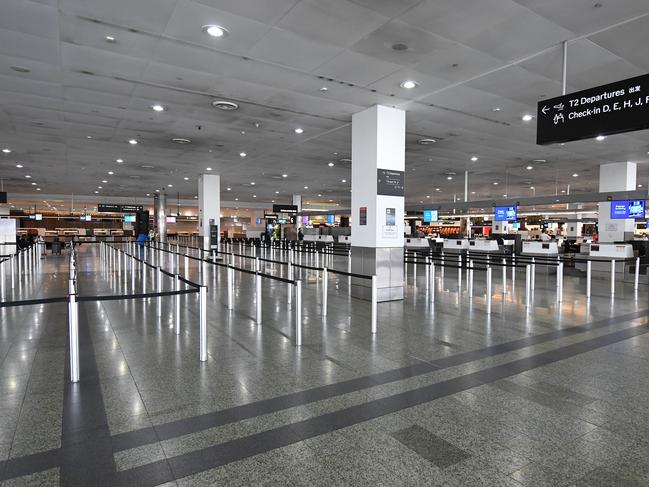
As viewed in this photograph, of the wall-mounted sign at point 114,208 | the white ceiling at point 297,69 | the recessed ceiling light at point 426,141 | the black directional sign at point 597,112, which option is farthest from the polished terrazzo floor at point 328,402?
the wall-mounted sign at point 114,208

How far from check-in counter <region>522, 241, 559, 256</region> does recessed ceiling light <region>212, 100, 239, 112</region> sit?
1362 cm

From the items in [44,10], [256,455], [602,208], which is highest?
[44,10]

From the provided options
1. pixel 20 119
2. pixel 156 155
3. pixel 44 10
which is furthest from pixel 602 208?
pixel 20 119

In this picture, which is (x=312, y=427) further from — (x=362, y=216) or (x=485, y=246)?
(x=485, y=246)

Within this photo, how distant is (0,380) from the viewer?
4.17 metres

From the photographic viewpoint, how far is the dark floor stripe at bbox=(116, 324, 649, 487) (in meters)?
2.69

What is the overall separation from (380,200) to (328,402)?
6.00 meters

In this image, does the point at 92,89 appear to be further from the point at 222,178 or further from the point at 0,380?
the point at 222,178

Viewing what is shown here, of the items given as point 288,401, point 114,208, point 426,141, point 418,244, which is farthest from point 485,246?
point 114,208

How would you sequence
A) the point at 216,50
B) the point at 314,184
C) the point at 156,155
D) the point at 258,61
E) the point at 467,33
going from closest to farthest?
the point at 467,33 < the point at 216,50 < the point at 258,61 < the point at 156,155 < the point at 314,184

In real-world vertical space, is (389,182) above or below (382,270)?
above

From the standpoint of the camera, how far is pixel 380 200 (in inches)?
357

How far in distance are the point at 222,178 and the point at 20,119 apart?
11956mm

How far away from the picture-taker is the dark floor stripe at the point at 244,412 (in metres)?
2.75
